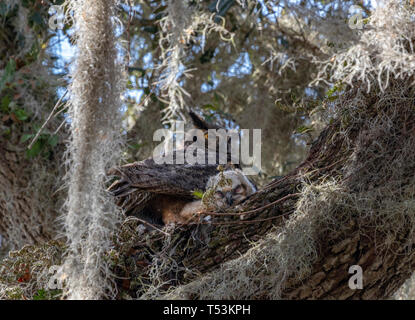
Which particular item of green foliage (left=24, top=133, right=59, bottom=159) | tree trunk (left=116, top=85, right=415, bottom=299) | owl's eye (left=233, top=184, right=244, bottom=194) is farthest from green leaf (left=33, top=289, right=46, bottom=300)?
green foliage (left=24, top=133, right=59, bottom=159)

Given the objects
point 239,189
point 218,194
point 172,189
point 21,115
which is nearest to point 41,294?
point 172,189

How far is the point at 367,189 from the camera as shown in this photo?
5.34 feet

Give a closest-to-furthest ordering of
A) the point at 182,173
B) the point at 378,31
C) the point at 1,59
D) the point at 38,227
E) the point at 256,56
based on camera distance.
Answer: the point at 378,31
the point at 182,173
the point at 38,227
the point at 1,59
the point at 256,56

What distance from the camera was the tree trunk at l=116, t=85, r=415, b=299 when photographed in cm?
159

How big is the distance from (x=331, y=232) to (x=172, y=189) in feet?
2.17

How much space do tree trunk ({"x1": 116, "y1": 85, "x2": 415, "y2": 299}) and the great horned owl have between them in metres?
0.16

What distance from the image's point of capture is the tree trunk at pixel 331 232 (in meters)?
1.59

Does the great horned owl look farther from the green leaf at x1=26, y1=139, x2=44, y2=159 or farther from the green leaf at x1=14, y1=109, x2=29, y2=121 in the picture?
the green leaf at x1=14, y1=109, x2=29, y2=121

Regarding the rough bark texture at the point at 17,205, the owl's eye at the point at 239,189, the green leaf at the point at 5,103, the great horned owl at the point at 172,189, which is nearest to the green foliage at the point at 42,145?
the rough bark texture at the point at 17,205

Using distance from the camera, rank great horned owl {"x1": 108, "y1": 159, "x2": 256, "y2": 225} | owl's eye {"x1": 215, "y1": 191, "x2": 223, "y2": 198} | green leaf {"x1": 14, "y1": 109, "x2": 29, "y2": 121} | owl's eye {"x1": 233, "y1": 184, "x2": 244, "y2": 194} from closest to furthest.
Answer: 1. great horned owl {"x1": 108, "y1": 159, "x2": 256, "y2": 225}
2. owl's eye {"x1": 215, "y1": 191, "x2": 223, "y2": 198}
3. owl's eye {"x1": 233, "y1": 184, "x2": 244, "y2": 194}
4. green leaf {"x1": 14, "y1": 109, "x2": 29, "y2": 121}

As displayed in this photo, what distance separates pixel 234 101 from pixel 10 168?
1.63m

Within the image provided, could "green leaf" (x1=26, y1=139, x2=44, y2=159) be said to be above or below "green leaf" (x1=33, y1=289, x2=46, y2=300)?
above
